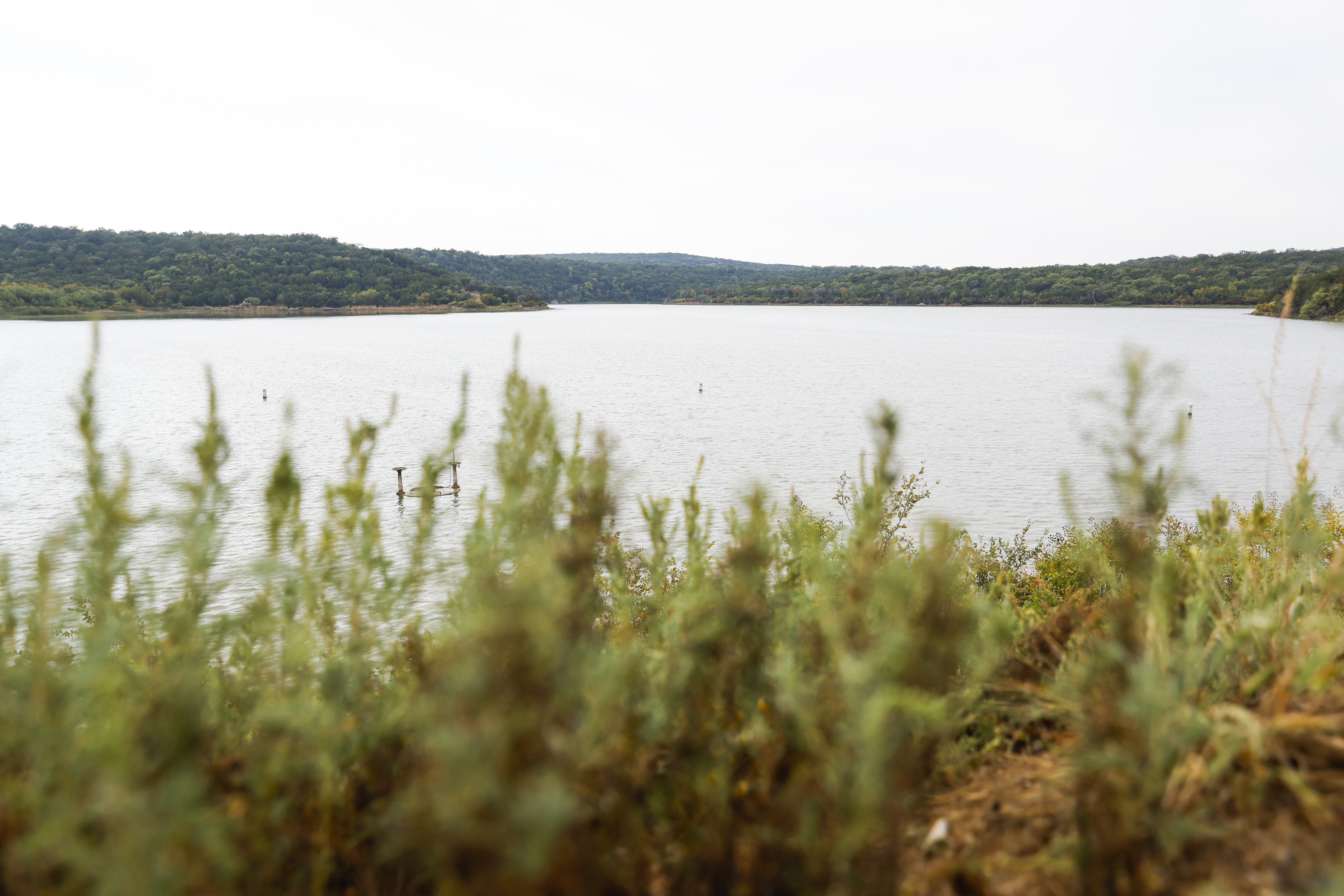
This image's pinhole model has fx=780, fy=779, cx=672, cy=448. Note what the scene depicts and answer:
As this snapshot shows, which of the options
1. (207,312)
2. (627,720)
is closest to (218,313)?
(207,312)

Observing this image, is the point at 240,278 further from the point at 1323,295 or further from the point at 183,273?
the point at 1323,295

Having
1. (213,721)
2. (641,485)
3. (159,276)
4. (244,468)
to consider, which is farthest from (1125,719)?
(159,276)

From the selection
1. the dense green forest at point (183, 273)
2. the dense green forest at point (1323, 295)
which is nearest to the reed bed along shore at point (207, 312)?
the dense green forest at point (183, 273)

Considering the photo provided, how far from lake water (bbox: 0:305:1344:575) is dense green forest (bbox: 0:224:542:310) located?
12.0 m

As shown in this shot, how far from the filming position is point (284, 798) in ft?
7.13

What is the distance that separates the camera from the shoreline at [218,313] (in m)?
140

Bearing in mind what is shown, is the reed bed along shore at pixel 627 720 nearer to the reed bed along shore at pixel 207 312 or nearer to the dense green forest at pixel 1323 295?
the dense green forest at pixel 1323 295

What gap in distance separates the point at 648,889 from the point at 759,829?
391 millimetres

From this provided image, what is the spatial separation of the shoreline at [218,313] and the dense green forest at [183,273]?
1.34 metres

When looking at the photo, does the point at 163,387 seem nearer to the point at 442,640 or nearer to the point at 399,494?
the point at 399,494

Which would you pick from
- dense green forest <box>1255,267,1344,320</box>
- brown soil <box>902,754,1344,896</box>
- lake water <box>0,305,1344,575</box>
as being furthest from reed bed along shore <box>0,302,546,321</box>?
dense green forest <box>1255,267,1344,320</box>

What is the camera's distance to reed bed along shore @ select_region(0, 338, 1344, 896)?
1.68 meters

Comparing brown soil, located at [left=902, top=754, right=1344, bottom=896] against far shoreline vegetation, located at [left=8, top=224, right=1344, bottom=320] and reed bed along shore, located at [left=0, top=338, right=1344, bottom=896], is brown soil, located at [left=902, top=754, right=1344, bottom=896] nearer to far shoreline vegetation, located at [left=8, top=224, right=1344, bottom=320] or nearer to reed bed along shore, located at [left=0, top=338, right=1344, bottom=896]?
reed bed along shore, located at [left=0, top=338, right=1344, bottom=896]

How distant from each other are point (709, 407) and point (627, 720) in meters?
A: 57.9
